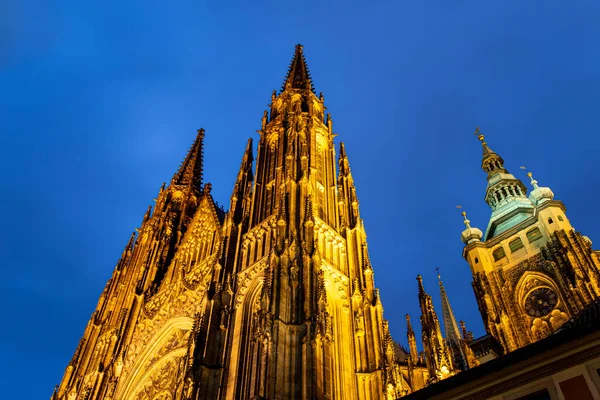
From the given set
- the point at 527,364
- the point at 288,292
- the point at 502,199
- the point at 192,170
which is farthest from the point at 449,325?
the point at 527,364

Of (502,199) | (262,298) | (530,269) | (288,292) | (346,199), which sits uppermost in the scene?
(502,199)

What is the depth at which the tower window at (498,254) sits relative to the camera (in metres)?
40.8

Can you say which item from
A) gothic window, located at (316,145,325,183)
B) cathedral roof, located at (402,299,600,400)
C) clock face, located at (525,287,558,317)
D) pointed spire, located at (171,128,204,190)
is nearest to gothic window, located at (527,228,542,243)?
clock face, located at (525,287,558,317)

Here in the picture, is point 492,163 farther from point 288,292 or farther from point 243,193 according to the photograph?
point 288,292

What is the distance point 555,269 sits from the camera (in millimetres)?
35469

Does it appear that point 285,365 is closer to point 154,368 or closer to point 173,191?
point 154,368

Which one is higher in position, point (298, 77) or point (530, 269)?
point (298, 77)

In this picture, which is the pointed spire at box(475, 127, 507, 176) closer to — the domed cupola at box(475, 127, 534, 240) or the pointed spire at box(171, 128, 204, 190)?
the domed cupola at box(475, 127, 534, 240)

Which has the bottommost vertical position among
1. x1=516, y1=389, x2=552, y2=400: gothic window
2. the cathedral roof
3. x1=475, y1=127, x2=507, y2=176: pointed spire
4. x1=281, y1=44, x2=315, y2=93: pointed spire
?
x1=516, y1=389, x2=552, y2=400: gothic window

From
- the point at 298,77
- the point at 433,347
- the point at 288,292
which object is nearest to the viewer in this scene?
the point at 288,292

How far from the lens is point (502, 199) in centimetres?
4606

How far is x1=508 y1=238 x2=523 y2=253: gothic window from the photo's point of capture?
40094mm

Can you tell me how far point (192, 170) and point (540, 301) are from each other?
27.7 metres

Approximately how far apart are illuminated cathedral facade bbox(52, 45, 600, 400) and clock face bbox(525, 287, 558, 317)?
0.29 ft
